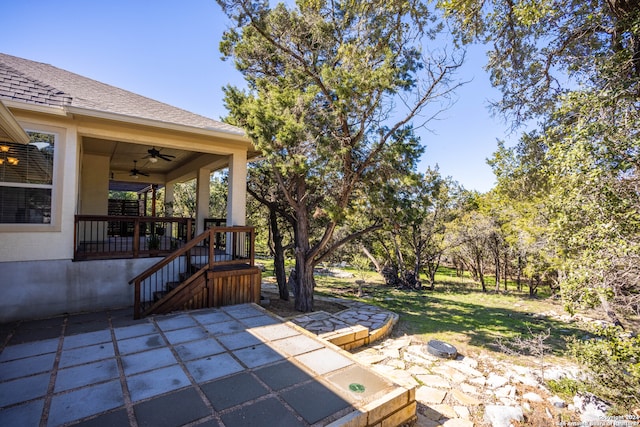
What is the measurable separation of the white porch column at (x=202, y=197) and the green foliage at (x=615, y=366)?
9.23m

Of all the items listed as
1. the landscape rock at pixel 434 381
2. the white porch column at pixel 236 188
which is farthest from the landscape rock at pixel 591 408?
the white porch column at pixel 236 188

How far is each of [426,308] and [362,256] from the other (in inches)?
315

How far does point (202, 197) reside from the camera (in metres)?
9.33

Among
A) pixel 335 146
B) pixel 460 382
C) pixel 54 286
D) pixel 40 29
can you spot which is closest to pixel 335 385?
pixel 460 382

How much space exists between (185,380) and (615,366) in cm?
486

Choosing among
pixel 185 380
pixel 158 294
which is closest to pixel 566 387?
pixel 185 380

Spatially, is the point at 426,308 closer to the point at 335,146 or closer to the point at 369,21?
the point at 335,146

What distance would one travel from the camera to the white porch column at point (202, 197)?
30.5 feet

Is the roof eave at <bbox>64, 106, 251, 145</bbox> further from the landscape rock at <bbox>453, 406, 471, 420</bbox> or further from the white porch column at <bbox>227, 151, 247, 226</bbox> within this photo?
the landscape rock at <bbox>453, 406, 471, 420</bbox>

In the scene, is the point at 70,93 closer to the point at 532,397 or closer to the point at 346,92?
the point at 346,92

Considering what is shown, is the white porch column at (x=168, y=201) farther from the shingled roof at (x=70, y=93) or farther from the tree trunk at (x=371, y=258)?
the tree trunk at (x=371, y=258)

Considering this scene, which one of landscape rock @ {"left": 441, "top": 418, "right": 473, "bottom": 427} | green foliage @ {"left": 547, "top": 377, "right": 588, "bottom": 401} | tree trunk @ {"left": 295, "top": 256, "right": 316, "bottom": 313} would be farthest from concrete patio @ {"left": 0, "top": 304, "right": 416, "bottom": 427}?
tree trunk @ {"left": 295, "top": 256, "right": 316, "bottom": 313}

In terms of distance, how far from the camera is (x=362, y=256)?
18.0 m

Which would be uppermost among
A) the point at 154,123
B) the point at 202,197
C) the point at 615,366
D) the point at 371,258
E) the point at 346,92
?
the point at 346,92
